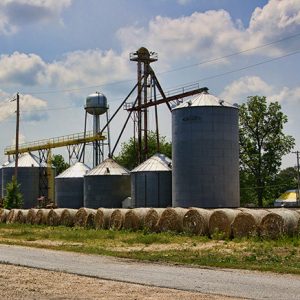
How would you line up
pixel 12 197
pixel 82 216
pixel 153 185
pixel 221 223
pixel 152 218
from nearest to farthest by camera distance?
1. pixel 221 223
2. pixel 152 218
3. pixel 82 216
4. pixel 153 185
5. pixel 12 197

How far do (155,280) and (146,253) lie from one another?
7.76 meters

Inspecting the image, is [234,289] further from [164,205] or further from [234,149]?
[164,205]

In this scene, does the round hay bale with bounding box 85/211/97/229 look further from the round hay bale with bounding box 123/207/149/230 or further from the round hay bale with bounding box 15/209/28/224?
the round hay bale with bounding box 15/209/28/224

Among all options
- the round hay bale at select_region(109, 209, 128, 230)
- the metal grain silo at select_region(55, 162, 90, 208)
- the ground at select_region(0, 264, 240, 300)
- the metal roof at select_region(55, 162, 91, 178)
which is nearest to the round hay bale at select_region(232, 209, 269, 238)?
the round hay bale at select_region(109, 209, 128, 230)

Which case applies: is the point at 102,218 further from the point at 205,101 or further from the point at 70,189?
the point at 70,189

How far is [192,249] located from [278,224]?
4.65 meters

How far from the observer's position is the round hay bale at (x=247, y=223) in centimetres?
2808

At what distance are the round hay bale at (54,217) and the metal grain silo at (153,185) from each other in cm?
789

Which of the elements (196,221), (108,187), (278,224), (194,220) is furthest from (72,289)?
(108,187)

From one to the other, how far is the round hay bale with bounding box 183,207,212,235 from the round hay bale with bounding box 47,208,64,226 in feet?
51.0

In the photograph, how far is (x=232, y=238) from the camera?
29312 millimetres

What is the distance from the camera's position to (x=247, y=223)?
28.5 m

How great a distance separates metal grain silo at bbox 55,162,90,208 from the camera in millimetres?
66312

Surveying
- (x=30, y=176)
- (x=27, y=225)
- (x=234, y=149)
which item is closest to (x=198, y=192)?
(x=234, y=149)
